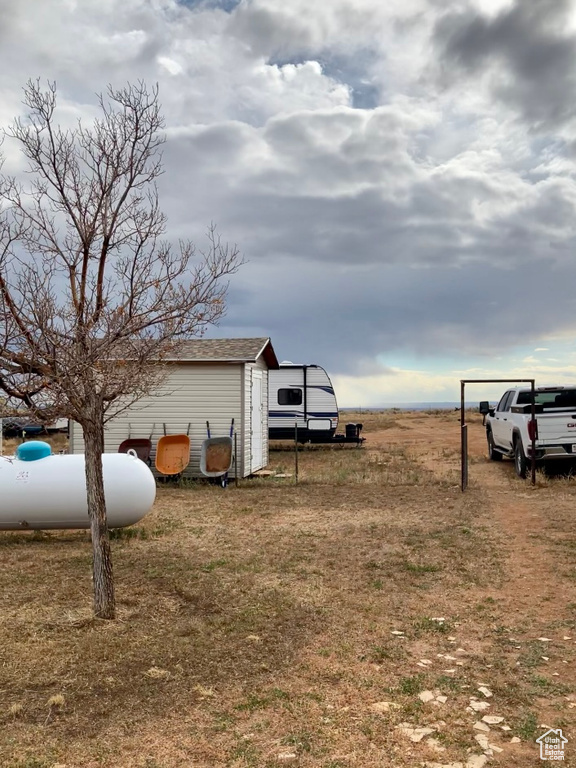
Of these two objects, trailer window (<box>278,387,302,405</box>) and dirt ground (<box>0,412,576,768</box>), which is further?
trailer window (<box>278,387,302,405</box>)

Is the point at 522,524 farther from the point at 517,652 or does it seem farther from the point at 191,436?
the point at 191,436

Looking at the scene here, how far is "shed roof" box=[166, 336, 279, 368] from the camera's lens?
1597cm

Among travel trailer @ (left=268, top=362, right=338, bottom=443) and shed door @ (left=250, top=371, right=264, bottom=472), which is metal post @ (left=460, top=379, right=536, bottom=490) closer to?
shed door @ (left=250, top=371, right=264, bottom=472)

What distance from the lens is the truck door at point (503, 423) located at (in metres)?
16.3

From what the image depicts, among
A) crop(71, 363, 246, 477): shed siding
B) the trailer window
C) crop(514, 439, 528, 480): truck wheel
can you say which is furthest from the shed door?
crop(514, 439, 528, 480): truck wheel

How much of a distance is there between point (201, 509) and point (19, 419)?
264 inches

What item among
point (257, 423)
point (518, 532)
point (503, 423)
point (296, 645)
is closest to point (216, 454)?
point (257, 423)

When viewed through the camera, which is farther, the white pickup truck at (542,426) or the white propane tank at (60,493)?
the white pickup truck at (542,426)

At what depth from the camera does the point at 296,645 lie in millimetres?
5367

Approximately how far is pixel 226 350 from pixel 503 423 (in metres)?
7.36

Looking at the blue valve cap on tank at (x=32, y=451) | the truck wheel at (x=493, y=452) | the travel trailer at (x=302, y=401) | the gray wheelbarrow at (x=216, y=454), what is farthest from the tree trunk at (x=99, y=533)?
the travel trailer at (x=302, y=401)

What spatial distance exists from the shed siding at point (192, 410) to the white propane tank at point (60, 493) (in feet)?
21.6
